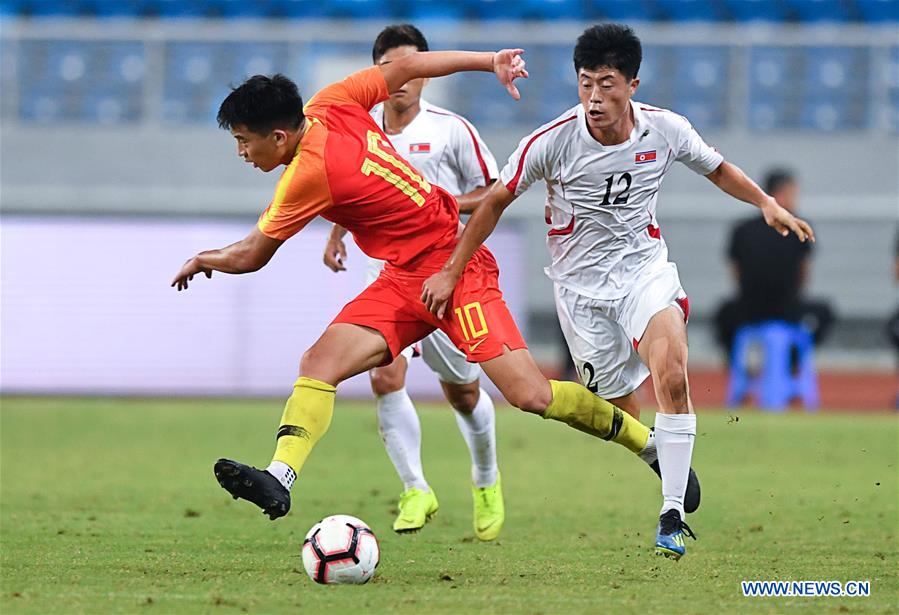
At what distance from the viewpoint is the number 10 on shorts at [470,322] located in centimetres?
614

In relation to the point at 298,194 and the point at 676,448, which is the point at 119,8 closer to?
the point at 298,194

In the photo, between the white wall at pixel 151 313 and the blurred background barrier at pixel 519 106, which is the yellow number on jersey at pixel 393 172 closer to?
the white wall at pixel 151 313

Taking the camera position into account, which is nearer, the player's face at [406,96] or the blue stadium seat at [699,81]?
the player's face at [406,96]

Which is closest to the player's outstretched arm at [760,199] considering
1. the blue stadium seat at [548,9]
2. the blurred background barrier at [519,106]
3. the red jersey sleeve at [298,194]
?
the red jersey sleeve at [298,194]

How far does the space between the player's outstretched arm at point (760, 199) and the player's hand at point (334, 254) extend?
1.95 m

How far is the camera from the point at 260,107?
5.71 meters

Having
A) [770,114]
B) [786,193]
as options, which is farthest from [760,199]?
[770,114]

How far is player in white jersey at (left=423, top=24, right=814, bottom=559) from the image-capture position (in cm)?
606

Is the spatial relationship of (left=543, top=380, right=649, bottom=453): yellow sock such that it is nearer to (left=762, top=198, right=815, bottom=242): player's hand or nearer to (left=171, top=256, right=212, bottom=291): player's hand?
(left=762, top=198, right=815, bottom=242): player's hand

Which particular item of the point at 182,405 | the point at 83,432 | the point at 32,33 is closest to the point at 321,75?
the point at 32,33

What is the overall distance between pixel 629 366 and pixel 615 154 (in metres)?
1.09

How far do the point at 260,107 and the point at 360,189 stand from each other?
0.57 meters

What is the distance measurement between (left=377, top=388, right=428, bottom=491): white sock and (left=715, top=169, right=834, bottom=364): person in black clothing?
7.97 meters

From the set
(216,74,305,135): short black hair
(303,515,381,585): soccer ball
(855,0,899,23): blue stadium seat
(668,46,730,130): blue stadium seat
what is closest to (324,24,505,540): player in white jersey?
(216,74,305,135): short black hair
